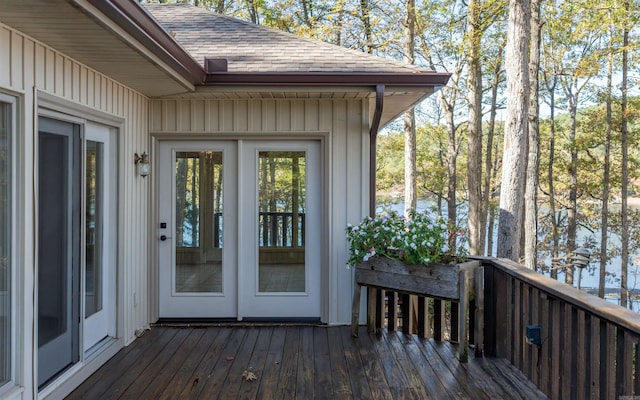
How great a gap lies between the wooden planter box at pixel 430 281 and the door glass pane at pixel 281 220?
0.73 metres

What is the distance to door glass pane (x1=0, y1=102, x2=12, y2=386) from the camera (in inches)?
97.7

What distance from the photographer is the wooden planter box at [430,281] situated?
3.61 meters

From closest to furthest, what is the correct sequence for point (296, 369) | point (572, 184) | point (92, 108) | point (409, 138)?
point (92, 108) < point (296, 369) < point (409, 138) < point (572, 184)

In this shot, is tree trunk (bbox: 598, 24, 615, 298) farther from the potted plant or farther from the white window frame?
the white window frame

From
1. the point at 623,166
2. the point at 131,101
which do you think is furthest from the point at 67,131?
the point at 623,166

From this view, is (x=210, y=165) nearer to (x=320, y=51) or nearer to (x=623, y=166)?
(x=320, y=51)

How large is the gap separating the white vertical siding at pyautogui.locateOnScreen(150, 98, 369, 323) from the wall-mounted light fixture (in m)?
0.38

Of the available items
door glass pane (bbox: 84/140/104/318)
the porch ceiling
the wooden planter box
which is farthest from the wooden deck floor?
the porch ceiling

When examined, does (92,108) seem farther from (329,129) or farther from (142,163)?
(329,129)

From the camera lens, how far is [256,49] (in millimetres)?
4625

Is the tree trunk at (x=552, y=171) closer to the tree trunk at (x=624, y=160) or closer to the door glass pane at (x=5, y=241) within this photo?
the tree trunk at (x=624, y=160)

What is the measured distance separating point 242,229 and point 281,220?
0.40 metres

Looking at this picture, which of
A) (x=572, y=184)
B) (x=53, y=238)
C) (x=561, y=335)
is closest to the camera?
(x=561, y=335)

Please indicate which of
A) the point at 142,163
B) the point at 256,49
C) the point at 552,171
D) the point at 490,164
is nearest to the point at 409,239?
the point at 256,49
